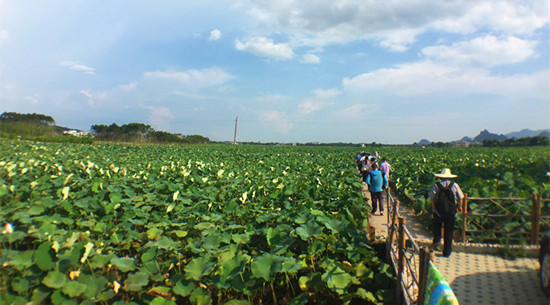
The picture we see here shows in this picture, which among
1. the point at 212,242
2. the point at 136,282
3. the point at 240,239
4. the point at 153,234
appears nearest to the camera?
the point at 136,282

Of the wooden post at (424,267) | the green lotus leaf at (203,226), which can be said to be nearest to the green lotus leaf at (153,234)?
the green lotus leaf at (203,226)

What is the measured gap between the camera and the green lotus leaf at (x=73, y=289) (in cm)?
254

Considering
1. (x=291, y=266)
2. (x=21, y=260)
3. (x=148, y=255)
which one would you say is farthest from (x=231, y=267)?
(x=21, y=260)

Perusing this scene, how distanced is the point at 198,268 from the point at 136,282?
549 millimetres

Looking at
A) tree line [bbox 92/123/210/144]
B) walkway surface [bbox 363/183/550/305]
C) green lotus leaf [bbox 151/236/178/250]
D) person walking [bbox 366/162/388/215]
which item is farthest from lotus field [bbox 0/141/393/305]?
tree line [bbox 92/123/210/144]

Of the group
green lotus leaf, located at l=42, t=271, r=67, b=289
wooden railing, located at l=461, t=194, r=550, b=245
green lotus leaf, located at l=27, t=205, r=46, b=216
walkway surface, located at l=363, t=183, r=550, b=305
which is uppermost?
green lotus leaf, located at l=27, t=205, r=46, b=216

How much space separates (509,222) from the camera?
592cm

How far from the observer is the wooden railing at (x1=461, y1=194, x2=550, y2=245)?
5297 millimetres

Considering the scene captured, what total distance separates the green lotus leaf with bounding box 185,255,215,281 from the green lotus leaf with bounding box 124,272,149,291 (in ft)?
1.22

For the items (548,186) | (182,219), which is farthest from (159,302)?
(548,186)

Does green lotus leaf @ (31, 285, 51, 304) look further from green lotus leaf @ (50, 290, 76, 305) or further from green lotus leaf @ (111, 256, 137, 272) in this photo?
green lotus leaf @ (111, 256, 137, 272)

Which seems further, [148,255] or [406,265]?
[406,265]

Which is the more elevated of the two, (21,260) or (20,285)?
(21,260)

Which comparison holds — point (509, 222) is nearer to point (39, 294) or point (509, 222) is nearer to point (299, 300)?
point (299, 300)
